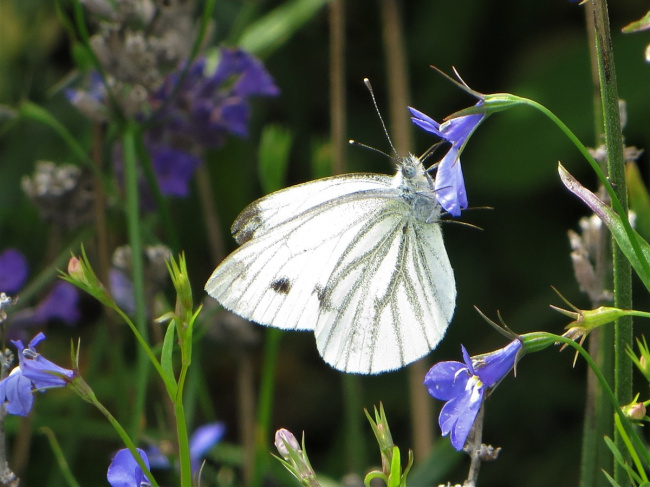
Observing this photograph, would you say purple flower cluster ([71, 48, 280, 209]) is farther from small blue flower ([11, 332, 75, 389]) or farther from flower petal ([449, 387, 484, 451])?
flower petal ([449, 387, 484, 451])

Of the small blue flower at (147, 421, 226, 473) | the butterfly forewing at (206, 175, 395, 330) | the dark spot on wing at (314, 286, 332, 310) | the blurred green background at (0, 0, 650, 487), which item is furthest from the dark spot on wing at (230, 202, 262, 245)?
the blurred green background at (0, 0, 650, 487)

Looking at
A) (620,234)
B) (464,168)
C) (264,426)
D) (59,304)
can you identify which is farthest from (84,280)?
(464,168)

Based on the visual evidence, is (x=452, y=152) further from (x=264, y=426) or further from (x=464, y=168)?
(x=464, y=168)

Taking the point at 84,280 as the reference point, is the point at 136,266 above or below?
below

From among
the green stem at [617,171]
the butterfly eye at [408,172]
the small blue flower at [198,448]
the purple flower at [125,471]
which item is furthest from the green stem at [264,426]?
the green stem at [617,171]

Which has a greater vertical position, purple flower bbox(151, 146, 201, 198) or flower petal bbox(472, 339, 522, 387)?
purple flower bbox(151, 146, 201, 198)

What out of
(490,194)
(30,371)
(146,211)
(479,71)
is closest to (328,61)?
(479,71)
